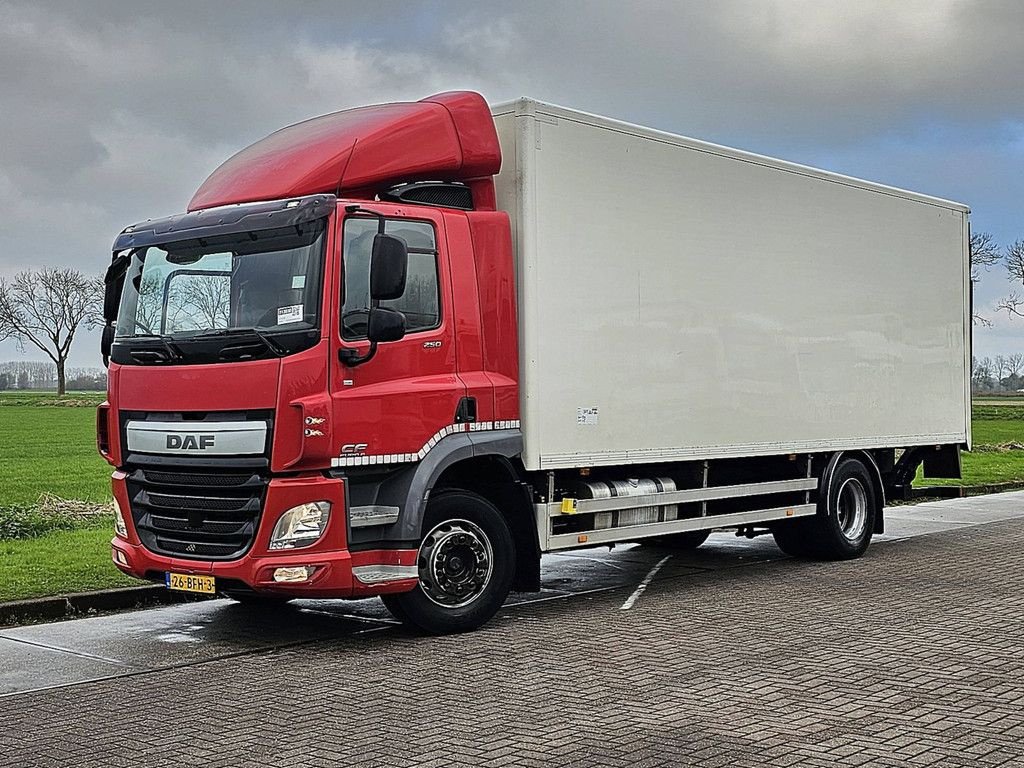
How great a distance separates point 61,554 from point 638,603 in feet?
Answer: 18.6

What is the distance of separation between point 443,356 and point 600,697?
9.77ft

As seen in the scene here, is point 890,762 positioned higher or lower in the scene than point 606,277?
lower

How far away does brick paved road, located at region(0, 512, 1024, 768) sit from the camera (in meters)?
6.25

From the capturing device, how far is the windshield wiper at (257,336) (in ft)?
28.6

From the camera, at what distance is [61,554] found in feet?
41.7

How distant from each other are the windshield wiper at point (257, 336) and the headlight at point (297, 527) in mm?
1028

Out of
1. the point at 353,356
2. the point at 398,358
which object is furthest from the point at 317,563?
the point at 398,358

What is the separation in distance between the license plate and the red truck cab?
2 centimetres

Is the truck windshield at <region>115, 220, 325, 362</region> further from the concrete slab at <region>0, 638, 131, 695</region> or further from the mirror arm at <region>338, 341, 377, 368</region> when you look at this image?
the concrete slab at <region>0, 638, 131, 695</region>

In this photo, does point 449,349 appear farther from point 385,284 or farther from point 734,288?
point 734,288

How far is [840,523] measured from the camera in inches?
535

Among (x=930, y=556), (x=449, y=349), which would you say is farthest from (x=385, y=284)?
(x=930, y=556)

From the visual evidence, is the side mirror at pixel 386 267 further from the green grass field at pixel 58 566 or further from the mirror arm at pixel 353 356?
the green grass field at pixel 58 566

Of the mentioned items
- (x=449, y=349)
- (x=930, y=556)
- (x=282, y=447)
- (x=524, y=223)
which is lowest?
(x=930, y=556)
